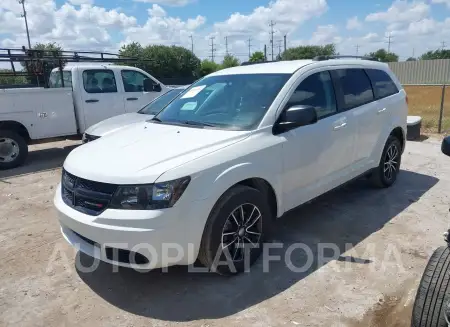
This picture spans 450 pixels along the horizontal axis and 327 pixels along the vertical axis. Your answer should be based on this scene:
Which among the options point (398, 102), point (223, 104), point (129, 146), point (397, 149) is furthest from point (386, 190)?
point (129, 146)

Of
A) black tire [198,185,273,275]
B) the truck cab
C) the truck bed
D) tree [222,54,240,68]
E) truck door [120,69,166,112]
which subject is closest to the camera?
black tire [198,185,273,275]

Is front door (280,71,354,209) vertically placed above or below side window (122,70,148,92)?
below

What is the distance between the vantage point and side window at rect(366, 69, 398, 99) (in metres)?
5.17

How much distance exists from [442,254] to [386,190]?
320 centimetres

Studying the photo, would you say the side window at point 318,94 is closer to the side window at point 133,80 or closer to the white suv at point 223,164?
the white suv at point 223,164

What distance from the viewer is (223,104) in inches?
160

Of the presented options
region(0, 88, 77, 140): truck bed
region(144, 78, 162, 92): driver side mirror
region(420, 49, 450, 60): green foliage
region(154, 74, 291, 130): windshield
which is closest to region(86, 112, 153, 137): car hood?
region(0, 88, 77, 140): truck bed

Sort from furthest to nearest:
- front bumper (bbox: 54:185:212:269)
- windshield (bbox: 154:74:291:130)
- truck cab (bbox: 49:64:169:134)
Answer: truck cab (bbox: 49:64:169:134)
windshield (bbox: 154:74:291:130)
front bumper (bbox: 54:185:212:269)

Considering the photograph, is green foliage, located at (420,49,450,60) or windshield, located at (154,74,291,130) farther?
green foliage, located at (420,49,450,60)

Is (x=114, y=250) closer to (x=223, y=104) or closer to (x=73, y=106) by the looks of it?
(x=223, y=104)

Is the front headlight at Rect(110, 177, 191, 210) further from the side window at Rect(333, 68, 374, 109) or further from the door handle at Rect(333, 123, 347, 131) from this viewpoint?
the side window at Rect(333, 68, 374, 109)

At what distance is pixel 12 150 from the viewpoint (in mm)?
7949

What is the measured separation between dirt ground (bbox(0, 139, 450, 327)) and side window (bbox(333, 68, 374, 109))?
134cm

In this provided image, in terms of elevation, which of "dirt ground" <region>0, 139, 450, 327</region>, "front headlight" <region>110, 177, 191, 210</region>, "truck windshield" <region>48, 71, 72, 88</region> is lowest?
"dirt ground" <region>0, 139, 450, 327</region>
